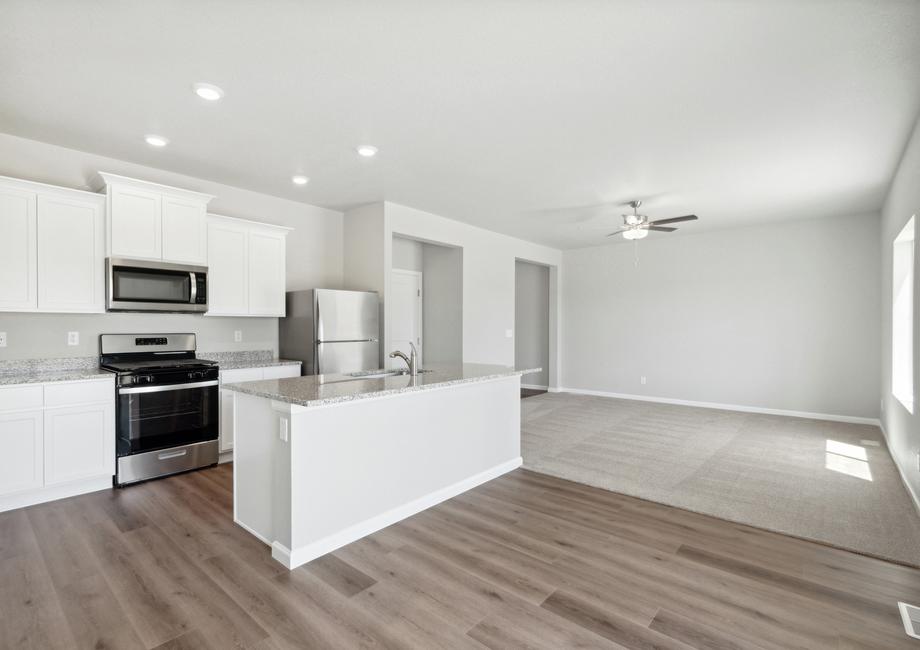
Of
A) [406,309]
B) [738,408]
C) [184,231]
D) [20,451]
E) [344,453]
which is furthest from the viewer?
[738,408]

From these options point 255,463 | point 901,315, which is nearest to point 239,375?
point 255,463

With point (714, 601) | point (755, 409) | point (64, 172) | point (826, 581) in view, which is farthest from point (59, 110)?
point (755, 409)

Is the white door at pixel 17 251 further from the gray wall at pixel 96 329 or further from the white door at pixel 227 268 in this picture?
the white door at pixel 227 268

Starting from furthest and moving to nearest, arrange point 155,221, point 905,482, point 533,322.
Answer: point 533,322 < point 155,221 < point 905,482

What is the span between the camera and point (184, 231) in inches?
162

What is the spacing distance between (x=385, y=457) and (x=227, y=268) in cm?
274

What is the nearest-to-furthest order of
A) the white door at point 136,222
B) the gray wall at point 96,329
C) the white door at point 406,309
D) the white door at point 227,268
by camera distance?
the gray wall at point 96,329, the white door at point 136,222, the white door at point 227,268, the white door at point 406,309

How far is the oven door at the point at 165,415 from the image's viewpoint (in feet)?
11.9

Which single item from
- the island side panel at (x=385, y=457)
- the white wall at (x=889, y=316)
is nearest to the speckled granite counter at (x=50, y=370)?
the island side panel at (x=385, y=457)

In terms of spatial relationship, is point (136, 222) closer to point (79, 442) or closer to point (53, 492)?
point (79, 442)

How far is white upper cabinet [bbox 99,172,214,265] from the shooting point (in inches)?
147

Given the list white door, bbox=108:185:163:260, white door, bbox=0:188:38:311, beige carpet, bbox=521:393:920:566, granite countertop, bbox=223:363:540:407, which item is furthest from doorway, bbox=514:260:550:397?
white door, bbox=0:188:38:311

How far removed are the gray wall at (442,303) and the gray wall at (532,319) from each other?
258 cm

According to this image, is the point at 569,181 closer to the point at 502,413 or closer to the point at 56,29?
the point at 502,413
